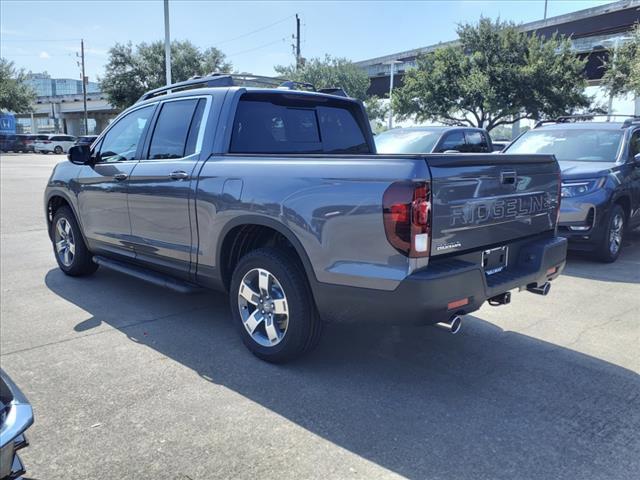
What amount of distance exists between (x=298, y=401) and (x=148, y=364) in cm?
124

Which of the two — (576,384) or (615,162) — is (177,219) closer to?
(576,384)

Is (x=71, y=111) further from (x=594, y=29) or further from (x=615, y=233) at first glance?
(x=615, y=233)

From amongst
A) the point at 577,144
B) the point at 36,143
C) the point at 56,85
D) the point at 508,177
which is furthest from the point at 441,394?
the point at 56,85

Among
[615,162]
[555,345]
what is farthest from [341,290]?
[615,162]

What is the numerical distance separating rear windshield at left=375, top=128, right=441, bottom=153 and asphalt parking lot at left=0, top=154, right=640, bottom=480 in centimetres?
547

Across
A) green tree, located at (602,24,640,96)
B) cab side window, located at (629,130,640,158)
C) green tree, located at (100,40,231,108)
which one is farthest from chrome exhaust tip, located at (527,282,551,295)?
green tree, located at (100,40,231,108)

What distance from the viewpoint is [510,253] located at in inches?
152

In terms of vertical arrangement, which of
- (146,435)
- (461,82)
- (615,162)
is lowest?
(146,435)

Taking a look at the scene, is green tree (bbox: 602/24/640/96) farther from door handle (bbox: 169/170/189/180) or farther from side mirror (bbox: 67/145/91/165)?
door handle (bbox: 169/170/189/180)

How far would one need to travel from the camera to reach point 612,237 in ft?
24.2

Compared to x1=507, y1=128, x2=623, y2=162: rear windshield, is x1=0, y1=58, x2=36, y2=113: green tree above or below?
above

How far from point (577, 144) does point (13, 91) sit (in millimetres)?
57670

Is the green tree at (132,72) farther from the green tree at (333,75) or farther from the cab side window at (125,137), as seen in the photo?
the cab side window at (125,137)

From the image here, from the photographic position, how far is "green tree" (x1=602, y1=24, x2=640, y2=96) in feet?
64.7
